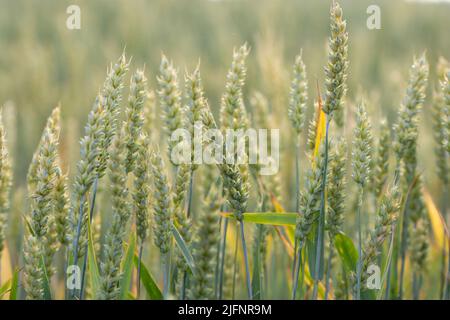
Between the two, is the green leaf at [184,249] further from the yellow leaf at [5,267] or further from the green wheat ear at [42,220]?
the yellow leaf at [5,267]

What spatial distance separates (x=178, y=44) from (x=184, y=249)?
5.79 meters

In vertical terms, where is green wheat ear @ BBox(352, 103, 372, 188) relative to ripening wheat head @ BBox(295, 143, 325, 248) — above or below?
above

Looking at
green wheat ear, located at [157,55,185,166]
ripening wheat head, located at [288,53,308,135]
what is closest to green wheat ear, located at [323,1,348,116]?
ripening wheat head, located at [288,53,308,135]

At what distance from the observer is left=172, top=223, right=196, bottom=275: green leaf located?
117 cm

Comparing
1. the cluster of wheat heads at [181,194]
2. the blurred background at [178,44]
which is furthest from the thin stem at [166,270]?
the blurred background at [178,44]

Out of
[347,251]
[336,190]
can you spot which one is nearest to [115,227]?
[336,190]

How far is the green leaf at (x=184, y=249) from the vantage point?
117 cm

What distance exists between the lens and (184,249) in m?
1.20

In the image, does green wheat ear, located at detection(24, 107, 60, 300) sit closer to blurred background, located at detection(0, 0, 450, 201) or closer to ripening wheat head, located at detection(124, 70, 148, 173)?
ripening wheat head, located at detection(124, 70, 148, 173)

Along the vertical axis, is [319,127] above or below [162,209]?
above

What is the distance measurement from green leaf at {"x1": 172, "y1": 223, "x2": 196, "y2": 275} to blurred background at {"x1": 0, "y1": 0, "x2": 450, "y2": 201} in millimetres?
1279

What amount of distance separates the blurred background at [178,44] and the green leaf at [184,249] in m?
1.28

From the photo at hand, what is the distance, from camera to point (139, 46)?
6086 millimetres

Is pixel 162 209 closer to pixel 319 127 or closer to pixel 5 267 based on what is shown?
pixel 319 127
